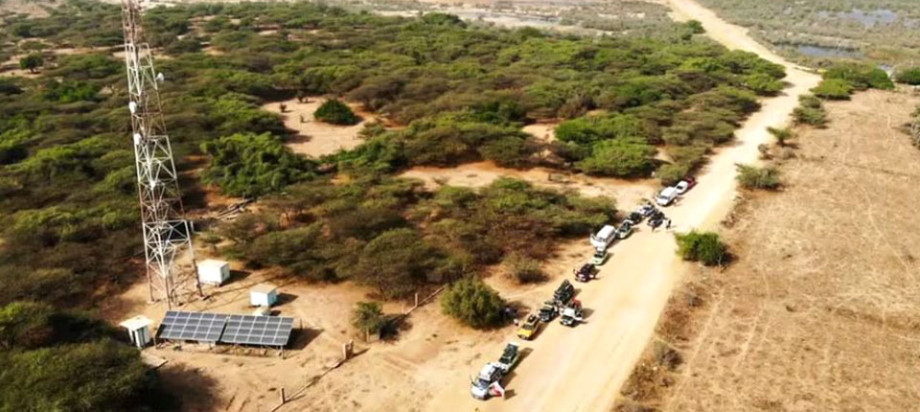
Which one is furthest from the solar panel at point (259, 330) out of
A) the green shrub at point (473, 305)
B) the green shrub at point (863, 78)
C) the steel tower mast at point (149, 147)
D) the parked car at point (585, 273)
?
the green shrub at point (863, 78)

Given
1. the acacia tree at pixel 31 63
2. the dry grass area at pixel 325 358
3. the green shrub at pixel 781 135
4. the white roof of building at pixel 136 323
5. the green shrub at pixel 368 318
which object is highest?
the acacia tree at pixel 31 63

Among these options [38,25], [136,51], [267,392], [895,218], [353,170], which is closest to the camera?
[267,392]

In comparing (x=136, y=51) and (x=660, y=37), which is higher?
(x=136, y=51)

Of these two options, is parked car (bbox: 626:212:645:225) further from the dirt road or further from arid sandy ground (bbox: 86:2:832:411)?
arid sandy ground (bbox: 86:2:832:411)

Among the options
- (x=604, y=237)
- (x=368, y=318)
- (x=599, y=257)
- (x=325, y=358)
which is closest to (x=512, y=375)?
(x=368, y=318)

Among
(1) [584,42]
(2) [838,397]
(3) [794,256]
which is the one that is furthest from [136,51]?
(1) [584,42]

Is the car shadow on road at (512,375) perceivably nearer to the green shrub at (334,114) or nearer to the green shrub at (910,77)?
the green shrub at (334,114)

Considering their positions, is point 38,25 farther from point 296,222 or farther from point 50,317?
point 50,317
